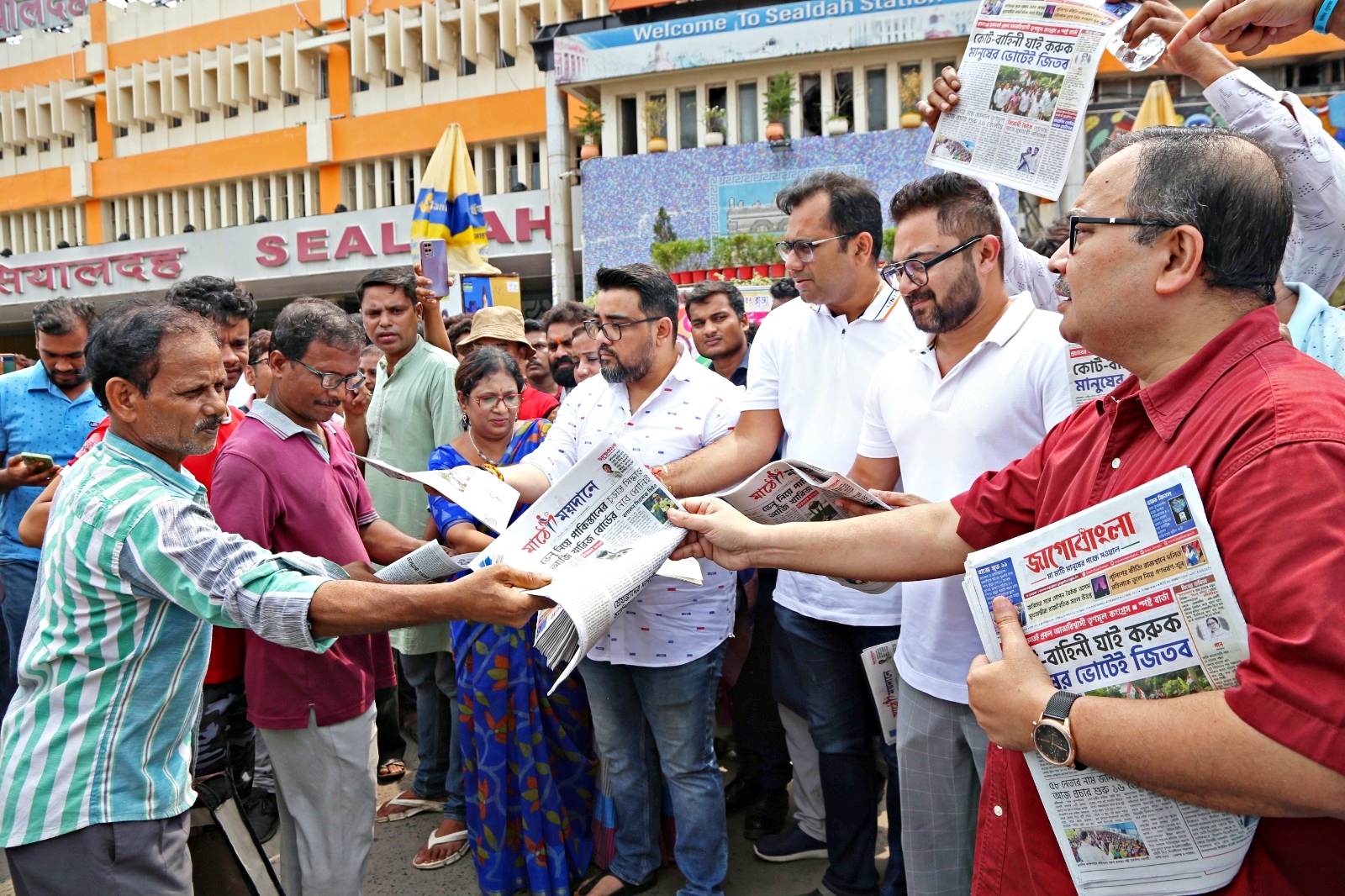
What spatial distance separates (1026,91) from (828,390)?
41.5 inches

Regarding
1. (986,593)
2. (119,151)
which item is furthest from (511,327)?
(119,151)

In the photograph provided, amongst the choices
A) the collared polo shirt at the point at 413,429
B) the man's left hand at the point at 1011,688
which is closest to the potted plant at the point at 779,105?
the collared polo shirt at the point at 413,429

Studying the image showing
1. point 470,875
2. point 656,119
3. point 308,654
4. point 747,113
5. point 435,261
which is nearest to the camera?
point 308,654

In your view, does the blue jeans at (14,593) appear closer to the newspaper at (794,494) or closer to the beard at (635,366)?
the beard at (635,366)

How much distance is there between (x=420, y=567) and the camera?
2053mm

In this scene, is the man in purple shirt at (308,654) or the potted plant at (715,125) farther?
the potted plant at (715,125)

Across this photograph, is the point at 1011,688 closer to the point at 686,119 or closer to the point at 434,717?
the point at 434,717

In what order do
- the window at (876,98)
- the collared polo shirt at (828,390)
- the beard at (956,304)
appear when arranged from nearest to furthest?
the beard at (956,304) < the collared polo shirt at (828,390) < the window at (876,98)

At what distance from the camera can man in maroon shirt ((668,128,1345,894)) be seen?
1.02 metres

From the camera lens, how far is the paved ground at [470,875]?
3258mm

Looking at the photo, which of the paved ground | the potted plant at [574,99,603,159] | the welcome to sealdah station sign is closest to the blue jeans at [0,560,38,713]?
the paved ground

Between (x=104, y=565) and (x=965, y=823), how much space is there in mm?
2017

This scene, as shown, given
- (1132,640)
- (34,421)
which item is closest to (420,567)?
(1132,640)

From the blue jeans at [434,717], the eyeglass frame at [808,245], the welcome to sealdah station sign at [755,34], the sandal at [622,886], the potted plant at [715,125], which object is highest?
the welcome to sealdah station sign at [755,34]
